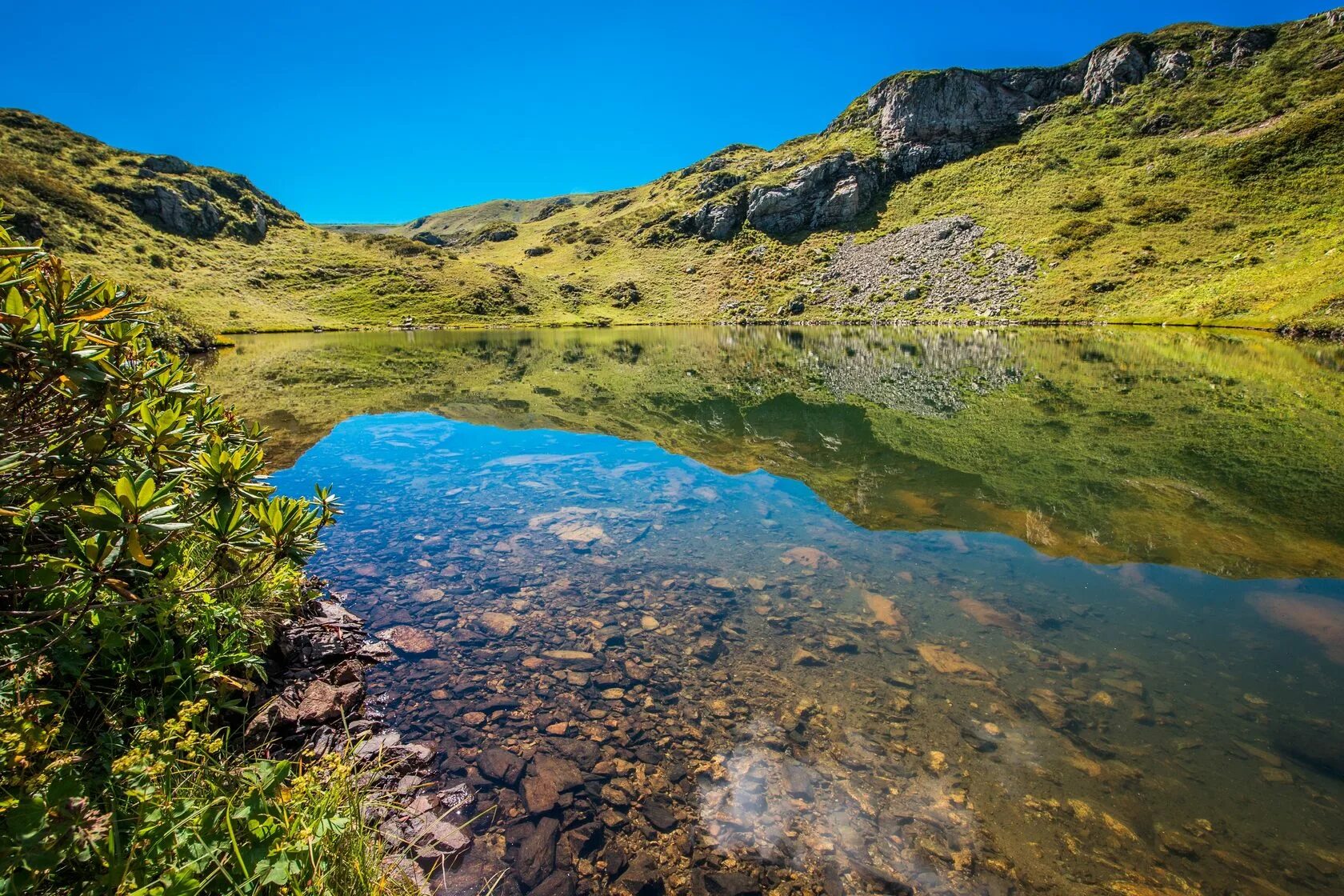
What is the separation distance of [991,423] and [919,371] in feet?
65.0

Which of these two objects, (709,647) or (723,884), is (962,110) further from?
(723,884)

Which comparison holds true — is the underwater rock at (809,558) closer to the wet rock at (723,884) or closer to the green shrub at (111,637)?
the wet rock at (723,884)

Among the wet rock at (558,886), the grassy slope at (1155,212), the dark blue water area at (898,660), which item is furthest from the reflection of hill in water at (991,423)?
the grassy slope at (1155,212)

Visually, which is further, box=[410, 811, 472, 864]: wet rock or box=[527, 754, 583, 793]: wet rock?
box=[527, 754, 583, 793]: wet rock

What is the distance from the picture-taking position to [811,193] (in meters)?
185

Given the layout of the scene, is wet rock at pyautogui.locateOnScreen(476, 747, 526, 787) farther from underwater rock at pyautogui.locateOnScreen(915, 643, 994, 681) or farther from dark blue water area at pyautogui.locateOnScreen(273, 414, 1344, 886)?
underwater rock at pyautogui.locateOnScreen(915, 643, 994, 681)

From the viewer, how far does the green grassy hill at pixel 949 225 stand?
317ft

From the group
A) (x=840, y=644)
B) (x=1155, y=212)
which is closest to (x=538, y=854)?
(x=840, y=644)

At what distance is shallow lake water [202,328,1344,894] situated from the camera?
5578 millimetres

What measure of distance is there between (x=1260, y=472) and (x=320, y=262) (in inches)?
7653

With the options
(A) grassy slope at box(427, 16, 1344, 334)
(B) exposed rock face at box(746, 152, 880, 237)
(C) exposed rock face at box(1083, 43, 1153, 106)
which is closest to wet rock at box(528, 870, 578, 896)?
(A) grassy slope at box(427, 16, 1344, 334)

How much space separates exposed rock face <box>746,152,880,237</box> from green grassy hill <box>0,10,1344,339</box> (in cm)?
77

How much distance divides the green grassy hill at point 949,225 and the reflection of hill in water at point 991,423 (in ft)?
123

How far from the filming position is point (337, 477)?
58.4ft
